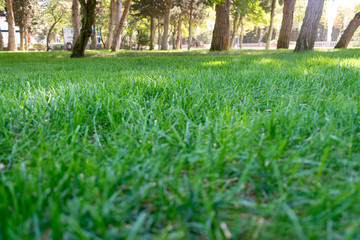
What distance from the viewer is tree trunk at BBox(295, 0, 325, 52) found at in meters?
10.3

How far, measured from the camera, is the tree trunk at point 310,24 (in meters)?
10.3

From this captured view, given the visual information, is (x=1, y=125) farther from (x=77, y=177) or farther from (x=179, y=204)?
(x=179, y=204)

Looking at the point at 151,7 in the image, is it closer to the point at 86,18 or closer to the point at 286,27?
the point at 286,27

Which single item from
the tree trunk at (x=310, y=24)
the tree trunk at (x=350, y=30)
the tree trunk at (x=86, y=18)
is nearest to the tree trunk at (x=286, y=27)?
the tree trunk at (x=350, y=30)

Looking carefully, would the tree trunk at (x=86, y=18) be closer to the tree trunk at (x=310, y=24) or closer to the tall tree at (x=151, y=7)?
the tree trunk at (x=310, y=24)

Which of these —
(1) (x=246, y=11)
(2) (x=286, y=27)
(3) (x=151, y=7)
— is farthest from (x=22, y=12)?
(2) (x=286, y=27)

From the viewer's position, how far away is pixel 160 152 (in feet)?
3.80

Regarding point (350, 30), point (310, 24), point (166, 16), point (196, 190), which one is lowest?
point (196, 190)

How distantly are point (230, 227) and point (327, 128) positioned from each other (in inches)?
38.7

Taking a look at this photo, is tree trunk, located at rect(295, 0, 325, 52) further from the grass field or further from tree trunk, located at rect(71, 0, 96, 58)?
the grass field

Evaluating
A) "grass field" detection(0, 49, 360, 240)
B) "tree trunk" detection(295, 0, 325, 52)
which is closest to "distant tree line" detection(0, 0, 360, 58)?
"tree trunk" detection(295, 0, 325, 52)

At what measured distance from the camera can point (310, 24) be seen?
411 inches

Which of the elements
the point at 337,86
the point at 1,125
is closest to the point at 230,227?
the point at 1,125

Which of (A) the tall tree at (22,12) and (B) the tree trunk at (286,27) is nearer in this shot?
(B) the tree trunk at (286,27)
